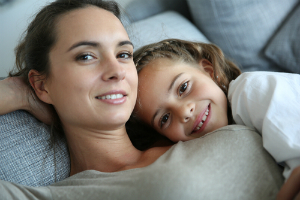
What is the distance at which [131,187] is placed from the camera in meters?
0.77

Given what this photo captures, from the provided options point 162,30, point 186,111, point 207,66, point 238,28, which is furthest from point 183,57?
point 238,28

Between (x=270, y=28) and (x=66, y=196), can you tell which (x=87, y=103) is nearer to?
(x=66, y=196)

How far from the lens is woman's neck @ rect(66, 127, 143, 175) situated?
1.08 metres

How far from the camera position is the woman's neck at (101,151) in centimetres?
108

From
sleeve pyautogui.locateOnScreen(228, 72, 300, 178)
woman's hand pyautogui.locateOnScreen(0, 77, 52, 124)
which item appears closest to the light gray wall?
woman's hand pyautogui.locateOnScreen(0, 77, 52, 124)

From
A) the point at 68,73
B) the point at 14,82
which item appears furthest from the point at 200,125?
the point at 14,82

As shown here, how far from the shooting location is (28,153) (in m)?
1.02

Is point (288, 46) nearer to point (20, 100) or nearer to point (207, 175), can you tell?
point (207, 175)

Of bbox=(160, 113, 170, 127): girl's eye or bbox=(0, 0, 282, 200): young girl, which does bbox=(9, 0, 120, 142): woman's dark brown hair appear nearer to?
bbox=(0, 0, 282, 200): young girl

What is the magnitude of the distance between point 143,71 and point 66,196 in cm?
62

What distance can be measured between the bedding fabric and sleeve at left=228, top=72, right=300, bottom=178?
55 mm

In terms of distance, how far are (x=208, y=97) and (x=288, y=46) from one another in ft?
2.68

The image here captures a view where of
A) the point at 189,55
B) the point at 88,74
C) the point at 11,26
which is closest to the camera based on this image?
the point at 88,74

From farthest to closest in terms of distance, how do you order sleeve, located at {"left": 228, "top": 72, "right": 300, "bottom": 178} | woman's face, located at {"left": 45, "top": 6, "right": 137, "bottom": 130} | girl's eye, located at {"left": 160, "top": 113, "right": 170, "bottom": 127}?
girl's eye, located at {"left": 160, "top": 113, "right": 170, "bottom": 127}, woman's face, located at {"left": 45, "top": 6, "right": 137, "bottom": 130}, sleeve, located at {"left": 228, "top": 72, "right": 300, "bottom": 178}
